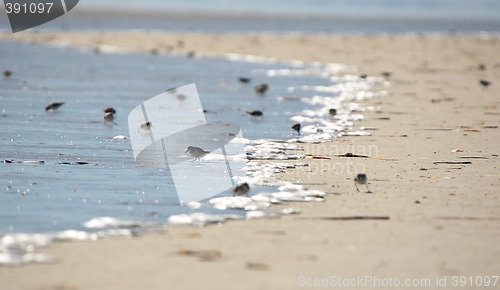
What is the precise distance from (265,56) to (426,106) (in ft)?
A: 61.3

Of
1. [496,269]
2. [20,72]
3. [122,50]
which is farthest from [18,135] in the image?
[122,50]

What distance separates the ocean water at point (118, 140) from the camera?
8.27 m

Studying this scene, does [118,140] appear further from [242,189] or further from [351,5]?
[351,5]

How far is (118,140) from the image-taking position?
43.4 ft

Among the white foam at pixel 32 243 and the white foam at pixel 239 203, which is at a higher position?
the white foam at pixel 239 203

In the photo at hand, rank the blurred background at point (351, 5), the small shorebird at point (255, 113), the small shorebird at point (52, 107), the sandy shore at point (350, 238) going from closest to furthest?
the sandy shore at point (350, 238) < the small shorebird at point (255, 113) < the small shorebird at point (52, 107) < the blurred background at point (351, 5)

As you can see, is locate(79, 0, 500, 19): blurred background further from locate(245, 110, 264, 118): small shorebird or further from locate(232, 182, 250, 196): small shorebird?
locate(232, 182, 250, 196): small shorebird

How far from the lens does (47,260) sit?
22.2ft

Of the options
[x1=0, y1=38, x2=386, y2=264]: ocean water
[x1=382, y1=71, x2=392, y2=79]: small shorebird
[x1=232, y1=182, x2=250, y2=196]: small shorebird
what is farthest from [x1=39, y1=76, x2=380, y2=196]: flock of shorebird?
[x1=382, y1=71, x2=392, y2=79]: small shorebird

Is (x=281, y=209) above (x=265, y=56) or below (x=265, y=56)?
below

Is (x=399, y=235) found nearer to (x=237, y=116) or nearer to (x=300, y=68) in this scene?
(x=237, y=116)

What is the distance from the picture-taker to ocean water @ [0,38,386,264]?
8.27m

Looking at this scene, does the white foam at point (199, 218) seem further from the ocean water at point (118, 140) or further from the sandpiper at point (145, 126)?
the sandpiper at point (145, 126)

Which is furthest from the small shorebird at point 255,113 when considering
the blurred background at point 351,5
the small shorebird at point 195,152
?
the blurred background at point 351,5
